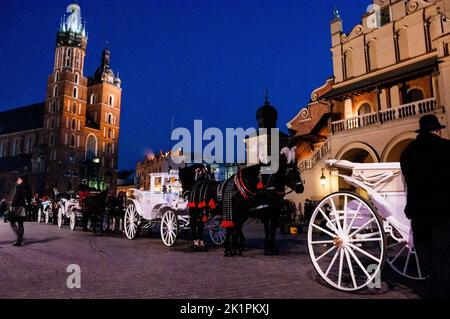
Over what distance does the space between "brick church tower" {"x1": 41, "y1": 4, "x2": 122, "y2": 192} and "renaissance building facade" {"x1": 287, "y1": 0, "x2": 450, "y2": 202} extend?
2377 inches

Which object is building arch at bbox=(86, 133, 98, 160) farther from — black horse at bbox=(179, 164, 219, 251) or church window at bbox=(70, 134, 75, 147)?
black horse at bbox=(179, 164, 219, 251)

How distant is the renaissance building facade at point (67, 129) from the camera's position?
75375 millimetres

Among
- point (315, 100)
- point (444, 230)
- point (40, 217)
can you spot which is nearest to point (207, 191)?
point (444, 230)

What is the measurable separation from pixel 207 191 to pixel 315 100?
2373cm

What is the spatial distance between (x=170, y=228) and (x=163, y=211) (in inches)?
61.2

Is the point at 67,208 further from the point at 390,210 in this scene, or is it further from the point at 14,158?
the point at 14,158

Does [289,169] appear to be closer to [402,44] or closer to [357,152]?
[357,152]

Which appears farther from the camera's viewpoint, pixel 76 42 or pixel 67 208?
pixel 76 42

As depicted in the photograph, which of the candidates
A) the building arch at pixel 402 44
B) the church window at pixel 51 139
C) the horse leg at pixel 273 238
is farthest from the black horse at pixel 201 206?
the church window at pixel 51 139

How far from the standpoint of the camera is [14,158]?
273 feet

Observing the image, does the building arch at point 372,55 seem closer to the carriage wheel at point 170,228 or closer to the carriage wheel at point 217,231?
the carriage wheel at point 217,231

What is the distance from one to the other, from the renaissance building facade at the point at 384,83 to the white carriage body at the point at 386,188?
1288 cm

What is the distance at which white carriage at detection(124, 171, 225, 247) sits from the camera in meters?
9.74

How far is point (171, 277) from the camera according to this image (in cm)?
506
